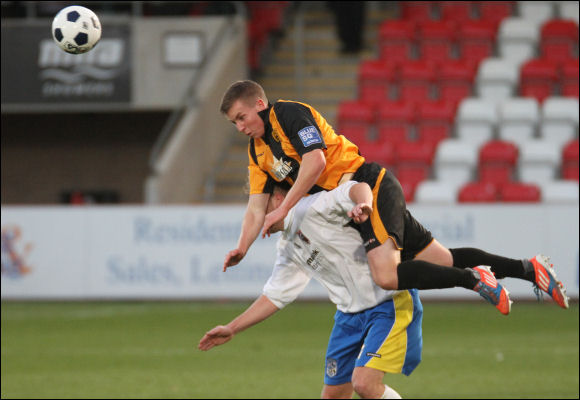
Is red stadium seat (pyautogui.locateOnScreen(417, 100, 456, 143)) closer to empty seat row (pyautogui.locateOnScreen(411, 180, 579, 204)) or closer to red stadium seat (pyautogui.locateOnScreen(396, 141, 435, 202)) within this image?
red stadium seat (pyautogui.locateOnScreen(396, 141, 435, 202))

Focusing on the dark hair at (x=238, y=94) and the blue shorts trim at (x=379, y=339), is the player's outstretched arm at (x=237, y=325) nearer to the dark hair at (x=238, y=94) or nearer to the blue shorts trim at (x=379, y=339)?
the blue shorts trim at (x=379, y=339)

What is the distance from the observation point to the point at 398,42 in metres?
18.2

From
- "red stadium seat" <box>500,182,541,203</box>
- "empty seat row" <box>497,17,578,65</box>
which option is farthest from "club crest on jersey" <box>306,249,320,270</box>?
"empty seat row" <box>497,17,578,65</box>

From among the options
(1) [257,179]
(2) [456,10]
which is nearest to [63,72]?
(2) [456,10]

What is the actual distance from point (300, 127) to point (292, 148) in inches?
5.5

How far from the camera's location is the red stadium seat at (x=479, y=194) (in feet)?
48.8

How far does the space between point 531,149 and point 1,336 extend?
8.75 metres

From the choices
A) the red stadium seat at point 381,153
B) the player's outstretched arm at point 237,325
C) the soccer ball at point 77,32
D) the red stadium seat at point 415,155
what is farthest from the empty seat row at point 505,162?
the player's outstretched arm at point 237,325

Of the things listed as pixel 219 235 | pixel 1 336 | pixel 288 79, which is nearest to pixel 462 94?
pixel 288 79

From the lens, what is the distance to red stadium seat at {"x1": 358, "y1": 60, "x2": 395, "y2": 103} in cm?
1758

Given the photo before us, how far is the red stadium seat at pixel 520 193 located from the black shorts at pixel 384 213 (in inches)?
381

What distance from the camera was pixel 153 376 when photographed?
8.58 metres

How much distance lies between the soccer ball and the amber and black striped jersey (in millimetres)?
1365

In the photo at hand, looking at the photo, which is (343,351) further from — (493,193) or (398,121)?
(398,121)
